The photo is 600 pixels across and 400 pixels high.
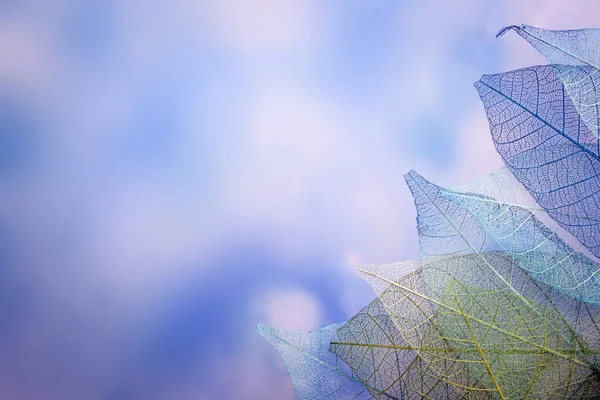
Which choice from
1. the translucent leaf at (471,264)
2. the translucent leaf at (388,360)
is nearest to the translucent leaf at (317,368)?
the translucent leaf at (388,360)

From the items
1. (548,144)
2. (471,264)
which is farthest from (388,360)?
(548,144)

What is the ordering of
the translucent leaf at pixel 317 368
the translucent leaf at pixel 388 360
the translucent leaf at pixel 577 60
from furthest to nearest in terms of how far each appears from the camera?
the translucent leaf at pixel 317 368, the translucent leaf at pixel 388 360, the translucent leaf at pixel 577 60

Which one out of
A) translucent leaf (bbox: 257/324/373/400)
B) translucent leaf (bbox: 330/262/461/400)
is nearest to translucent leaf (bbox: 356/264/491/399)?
translucent leaf (bbox: 330/262/461/400)

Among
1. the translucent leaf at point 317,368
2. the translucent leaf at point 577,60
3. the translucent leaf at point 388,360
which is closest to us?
the translucent leaf at point 577,60

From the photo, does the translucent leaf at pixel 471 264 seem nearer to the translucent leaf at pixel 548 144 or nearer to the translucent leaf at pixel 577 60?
the translucent leaf at pixel 548 144

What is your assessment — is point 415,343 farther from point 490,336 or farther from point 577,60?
point 577,60

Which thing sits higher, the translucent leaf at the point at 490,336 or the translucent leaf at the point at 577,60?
the translucent leaf at the point at 577,60
